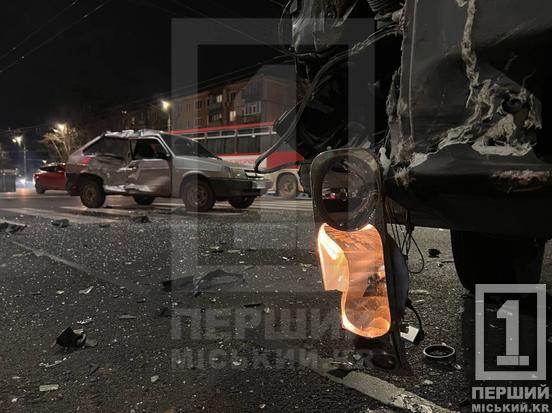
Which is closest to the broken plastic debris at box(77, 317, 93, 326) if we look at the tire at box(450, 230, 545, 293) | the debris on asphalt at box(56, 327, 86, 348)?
the debris on asphalt at box(56, 327, 86, 348)

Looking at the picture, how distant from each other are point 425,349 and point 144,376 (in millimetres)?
1577

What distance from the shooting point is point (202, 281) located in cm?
390

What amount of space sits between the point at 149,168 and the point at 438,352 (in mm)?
8383

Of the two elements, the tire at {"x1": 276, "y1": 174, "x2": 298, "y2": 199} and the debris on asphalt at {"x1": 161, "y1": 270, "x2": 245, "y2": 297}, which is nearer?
the debris on asphalt at {"x1": 161, "y1": 270, "x2": 245, "y2": 297}

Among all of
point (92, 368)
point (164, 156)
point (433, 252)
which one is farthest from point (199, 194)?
point (92, 368)

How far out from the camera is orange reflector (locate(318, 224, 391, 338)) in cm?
129

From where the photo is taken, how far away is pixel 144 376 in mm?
2186

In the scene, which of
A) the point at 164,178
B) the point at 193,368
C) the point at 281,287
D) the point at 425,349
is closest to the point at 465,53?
the point at 425,349

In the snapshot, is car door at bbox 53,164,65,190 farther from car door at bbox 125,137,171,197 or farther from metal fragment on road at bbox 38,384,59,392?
metal fragment on road at bbox 38,384,59,392

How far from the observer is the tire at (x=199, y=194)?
9281mm

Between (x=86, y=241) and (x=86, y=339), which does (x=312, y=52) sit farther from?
(x=86, y=241)

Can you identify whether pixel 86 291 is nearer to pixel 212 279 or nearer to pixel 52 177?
pixel 212 279

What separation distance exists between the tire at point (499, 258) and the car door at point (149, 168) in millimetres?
7448

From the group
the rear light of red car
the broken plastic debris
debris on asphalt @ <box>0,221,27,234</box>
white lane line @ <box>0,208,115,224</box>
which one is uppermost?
the rear light of red car
